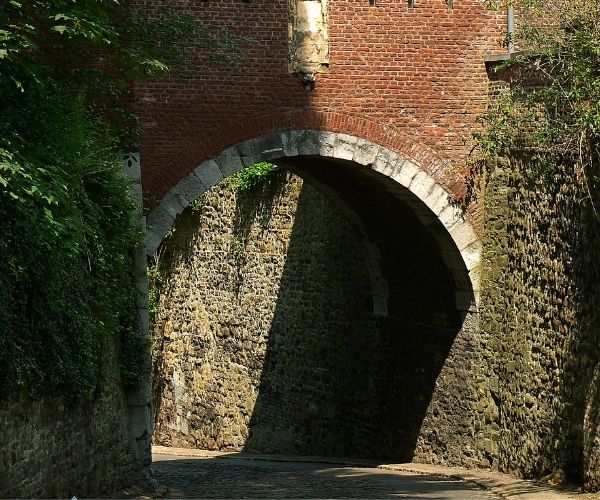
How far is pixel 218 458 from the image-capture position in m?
19.3

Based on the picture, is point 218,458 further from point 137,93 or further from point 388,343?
point 137,93

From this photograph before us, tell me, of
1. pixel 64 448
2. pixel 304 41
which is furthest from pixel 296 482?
pixel 304 41

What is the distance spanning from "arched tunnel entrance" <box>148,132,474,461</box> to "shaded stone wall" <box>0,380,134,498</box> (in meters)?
4.46

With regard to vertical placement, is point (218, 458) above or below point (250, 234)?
below

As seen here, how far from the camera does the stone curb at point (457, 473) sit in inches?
512

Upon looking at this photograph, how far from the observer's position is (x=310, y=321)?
19734 mm

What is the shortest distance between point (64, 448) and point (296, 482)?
16.1ft

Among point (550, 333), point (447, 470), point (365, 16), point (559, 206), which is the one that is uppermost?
point (365, 16)

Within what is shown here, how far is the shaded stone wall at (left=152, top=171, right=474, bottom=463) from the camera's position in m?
16.9

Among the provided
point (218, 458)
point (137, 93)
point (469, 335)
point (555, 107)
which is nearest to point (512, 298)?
point (469, 335)

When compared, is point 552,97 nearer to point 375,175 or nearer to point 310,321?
point 375,175

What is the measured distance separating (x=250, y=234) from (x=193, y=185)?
6.84 meters

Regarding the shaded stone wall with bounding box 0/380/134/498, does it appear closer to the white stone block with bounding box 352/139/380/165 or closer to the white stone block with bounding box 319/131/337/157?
the white stone block with bounding box 319/131/337/157

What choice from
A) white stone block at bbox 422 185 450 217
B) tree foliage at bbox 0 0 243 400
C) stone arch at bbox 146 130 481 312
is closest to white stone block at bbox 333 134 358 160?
Answer: stone arch at bbox 146 130 481 312
